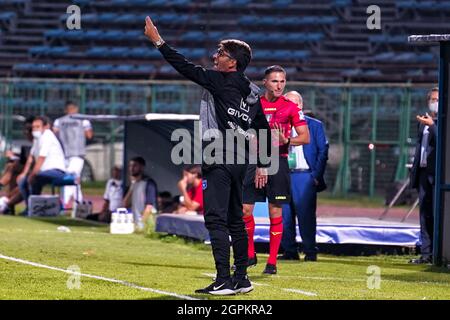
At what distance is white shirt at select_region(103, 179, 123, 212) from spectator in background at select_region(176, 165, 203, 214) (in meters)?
1.67

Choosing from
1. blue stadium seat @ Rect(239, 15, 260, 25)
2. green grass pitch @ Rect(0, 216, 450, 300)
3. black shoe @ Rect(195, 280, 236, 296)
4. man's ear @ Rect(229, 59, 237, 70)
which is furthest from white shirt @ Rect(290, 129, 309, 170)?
blue stadium seat @ Rect(239, 15, 260, 25)

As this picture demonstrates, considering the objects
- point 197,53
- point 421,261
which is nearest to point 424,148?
point 421,261

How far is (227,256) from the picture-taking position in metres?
9.17

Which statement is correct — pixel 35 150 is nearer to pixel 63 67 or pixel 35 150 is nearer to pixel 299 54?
pixel 63 67

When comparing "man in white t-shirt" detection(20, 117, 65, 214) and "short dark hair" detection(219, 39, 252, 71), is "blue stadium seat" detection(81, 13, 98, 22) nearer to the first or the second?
"man in white t-shirt" detection(20, 117, 65, 214)

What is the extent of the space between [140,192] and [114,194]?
5.12 ft

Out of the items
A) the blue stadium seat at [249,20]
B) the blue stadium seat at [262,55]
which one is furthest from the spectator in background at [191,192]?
the blue stadium seat at [249,20]

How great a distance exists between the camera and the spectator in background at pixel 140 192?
19.1 m

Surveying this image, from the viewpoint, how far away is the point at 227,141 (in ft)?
30.6

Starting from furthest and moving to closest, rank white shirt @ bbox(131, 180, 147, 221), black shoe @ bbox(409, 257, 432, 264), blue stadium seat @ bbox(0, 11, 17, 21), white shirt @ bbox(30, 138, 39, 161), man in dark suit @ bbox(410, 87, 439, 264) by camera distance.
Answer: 1. blue stadium seat @ bbox(0, 11, 17, 21)
2. white shirt @ bbox(30, 138, 39, 161)
3. white shirt @ bbox(131, 180, 147, 221)
4. man in dark suit @ bbox(410, 87, 439, 264)
5. black shoe @ bbox(409, 257, 432, 264)

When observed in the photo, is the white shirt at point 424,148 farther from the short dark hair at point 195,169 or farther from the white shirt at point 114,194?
the white shirt at point 114,194

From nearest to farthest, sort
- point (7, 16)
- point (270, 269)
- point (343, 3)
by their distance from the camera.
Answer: point (270, 269), point (343, 3), point (7, 16)

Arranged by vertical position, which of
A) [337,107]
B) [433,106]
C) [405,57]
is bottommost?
[433,106]

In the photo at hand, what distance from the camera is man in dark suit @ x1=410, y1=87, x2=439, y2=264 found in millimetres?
14117
